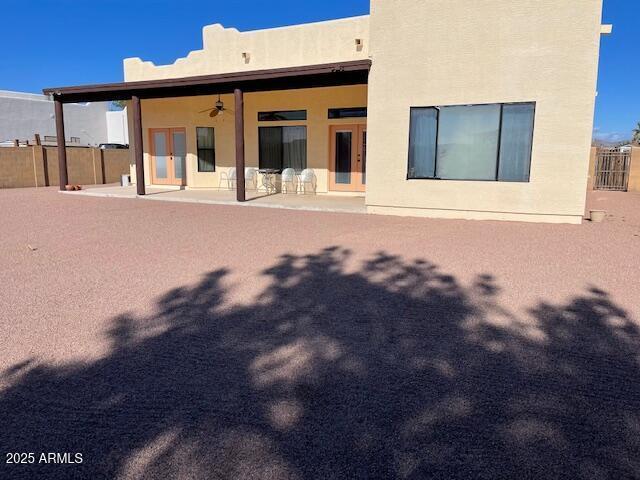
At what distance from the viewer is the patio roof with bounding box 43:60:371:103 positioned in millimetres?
11148

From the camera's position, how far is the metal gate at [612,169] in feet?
68.1

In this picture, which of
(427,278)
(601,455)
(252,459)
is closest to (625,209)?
(427,278)

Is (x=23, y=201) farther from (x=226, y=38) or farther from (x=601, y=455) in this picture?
(x=601, y=455)

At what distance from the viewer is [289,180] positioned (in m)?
15.8

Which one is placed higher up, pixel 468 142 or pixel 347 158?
pixel 468 142

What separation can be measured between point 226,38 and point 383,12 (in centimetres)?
725

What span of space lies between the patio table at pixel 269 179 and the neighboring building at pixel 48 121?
19.5 metres

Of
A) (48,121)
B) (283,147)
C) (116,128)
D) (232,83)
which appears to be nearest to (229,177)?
(283,147)

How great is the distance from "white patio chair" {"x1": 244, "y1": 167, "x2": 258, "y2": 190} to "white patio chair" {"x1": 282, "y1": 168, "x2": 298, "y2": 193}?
3.94ft

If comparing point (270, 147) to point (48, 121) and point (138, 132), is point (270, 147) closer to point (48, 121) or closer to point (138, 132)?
point (138, 132)

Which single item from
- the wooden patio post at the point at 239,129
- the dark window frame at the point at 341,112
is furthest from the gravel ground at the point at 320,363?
the dark window frame at the point at 341,112

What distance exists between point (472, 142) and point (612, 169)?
47.7 feet

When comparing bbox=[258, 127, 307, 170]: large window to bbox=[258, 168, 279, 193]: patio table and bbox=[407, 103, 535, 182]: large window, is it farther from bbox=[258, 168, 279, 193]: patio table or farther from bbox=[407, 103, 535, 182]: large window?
bbox=[407, 103, 535, 182]: large window

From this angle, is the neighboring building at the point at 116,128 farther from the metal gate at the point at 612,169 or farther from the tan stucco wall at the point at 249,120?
the metal gate at the point at 612,169
